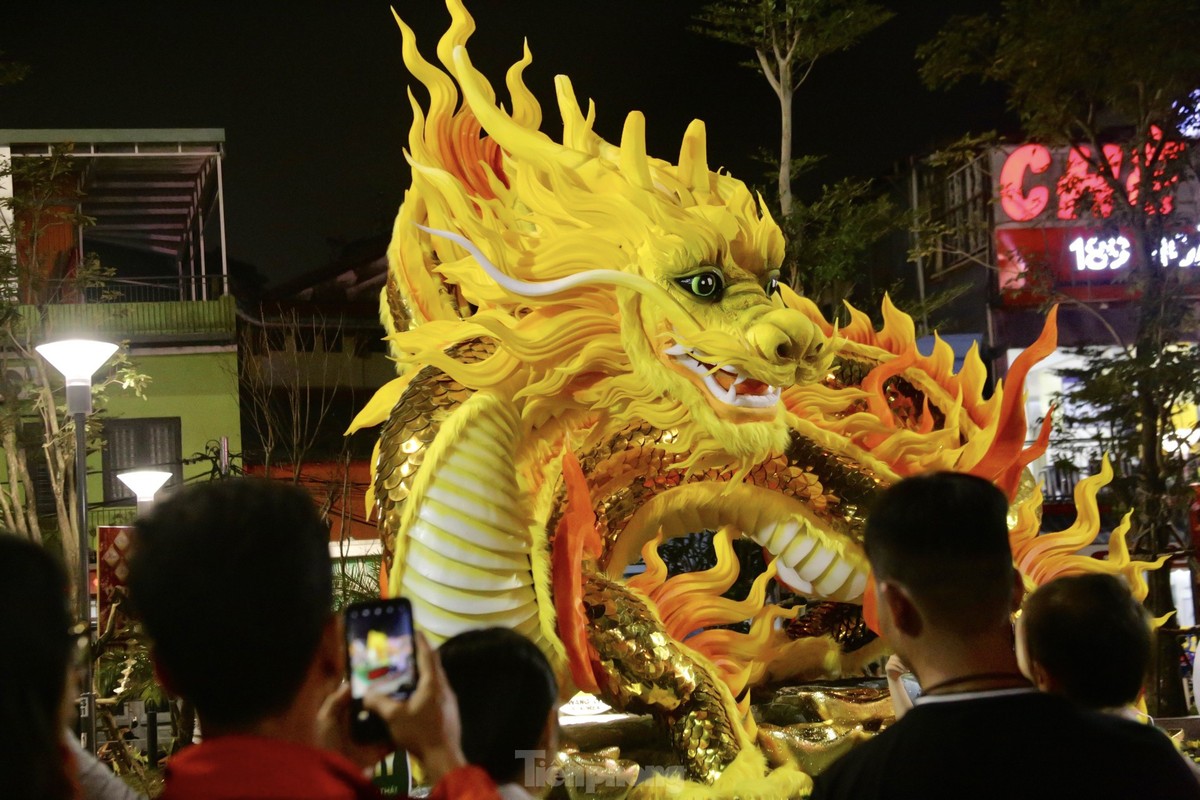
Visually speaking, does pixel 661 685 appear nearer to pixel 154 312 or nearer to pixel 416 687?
pixel 416 687

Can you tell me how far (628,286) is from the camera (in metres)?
3.92

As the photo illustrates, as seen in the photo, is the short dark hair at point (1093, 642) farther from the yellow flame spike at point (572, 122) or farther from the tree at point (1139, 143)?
the tree at point (1139, 143)

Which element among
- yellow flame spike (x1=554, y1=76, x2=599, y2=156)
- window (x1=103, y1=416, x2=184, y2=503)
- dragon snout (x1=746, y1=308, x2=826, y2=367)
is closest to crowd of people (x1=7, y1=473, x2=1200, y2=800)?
dragon snout (x1=746, y1=308, x2=826, y2=367)

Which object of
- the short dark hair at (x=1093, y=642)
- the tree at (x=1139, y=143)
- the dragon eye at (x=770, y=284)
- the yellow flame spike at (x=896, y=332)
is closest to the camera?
the short dark hair at (x=1093, y=642)

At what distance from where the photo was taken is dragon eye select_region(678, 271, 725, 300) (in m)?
3.87

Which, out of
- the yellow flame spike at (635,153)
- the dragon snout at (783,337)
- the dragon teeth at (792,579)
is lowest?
the dragon teeth at (792,579)

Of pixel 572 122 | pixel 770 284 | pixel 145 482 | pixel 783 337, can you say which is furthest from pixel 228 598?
pixel 145 482

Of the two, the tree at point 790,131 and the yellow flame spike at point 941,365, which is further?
the tree at point 790,131

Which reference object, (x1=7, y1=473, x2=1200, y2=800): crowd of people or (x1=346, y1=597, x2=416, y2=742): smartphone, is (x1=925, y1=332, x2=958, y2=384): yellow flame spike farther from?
(x1=346, y1=597, x2=416, y2=742): smartphone

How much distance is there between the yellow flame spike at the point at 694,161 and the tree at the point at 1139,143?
5.35 m

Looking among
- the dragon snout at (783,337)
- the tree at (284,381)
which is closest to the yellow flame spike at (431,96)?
the dragon snout at (783,337)

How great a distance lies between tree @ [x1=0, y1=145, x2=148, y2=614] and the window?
1.22m

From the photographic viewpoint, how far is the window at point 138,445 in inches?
511

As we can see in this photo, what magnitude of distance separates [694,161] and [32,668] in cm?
329
